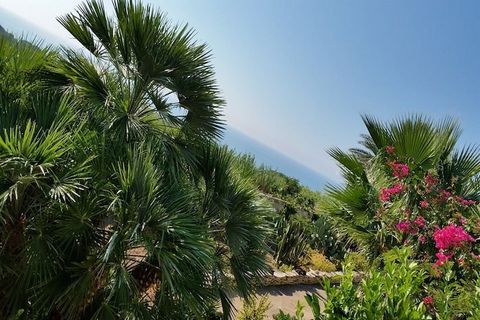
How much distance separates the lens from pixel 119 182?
2578 millimetres

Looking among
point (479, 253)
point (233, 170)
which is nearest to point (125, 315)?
point (233, 170)

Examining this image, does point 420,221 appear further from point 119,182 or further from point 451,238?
point 119,182

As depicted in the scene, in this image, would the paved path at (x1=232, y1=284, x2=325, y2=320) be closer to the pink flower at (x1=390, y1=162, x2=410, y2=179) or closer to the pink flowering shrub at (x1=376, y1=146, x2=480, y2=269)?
the pink flowering shrub at (x1=376, y1=146, x2=480, y2=269)

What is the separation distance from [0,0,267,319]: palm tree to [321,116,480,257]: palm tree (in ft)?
6.08

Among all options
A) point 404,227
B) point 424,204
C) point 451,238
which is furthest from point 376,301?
point 424,204

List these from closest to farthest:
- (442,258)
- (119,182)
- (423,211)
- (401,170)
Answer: (119,182)
(442,258)
(423,211)
(401,170)

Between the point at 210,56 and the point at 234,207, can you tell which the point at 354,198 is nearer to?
the point at 234,207

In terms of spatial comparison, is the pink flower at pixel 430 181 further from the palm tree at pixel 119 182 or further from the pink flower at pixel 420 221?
the palm tree at pixel 119 182

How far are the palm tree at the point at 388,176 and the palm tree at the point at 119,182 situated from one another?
6.08 ft

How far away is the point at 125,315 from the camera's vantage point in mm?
2500

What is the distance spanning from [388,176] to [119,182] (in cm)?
359

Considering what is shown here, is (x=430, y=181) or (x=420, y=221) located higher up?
(x=430, y=181)

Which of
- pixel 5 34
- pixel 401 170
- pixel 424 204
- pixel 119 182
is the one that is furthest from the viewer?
pixel 401 170

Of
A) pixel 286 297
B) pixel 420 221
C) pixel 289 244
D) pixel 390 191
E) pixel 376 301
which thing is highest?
pixel 390 191
